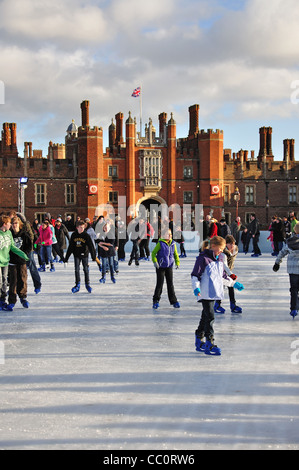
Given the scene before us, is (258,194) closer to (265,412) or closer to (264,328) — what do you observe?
(264,328)

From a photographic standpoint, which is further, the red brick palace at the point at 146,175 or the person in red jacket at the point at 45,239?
the red brick palace at the point at 146,175

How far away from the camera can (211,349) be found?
19.0 ft

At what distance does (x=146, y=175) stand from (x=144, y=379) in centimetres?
4047

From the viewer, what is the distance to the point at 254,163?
4934 centimetres

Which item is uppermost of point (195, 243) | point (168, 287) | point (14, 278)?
point (14, 278)

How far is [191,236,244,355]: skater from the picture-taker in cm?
593

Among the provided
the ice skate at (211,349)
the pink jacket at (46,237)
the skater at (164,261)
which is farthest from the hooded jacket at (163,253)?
the pink jacket at (46,237)

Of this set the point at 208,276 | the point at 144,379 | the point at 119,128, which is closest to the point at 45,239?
the point at 208,276

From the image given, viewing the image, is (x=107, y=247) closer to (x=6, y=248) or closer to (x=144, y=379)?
(x=6, y=248)

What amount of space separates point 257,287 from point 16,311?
192 inches

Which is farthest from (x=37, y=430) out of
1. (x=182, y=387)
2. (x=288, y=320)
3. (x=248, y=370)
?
(x=288, y=320)

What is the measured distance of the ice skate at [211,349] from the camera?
5.76 meters

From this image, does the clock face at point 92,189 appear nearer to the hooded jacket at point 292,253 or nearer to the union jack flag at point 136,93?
the union jack flag at point 136,93

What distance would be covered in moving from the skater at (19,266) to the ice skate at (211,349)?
3.76 meters
